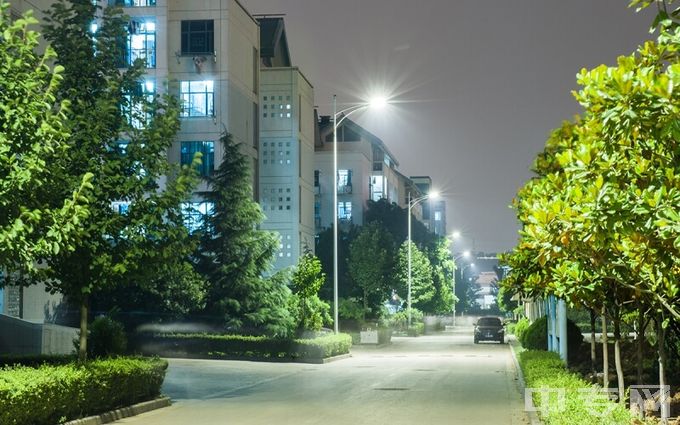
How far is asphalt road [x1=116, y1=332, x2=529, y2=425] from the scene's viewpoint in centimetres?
1928

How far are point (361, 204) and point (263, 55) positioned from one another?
36.5 metres

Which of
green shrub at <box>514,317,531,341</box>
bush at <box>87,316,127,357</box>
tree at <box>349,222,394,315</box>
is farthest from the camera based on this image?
tree at <box>349,222,394,315</box>

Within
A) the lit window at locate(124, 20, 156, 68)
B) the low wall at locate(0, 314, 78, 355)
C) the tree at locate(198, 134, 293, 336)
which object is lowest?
the low wall at locate(0, 314, 78, 355)

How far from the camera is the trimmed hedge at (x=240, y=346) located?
4062 cm

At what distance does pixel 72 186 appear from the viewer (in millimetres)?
19078

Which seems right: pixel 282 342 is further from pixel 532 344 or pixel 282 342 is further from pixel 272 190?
pixel 272 190

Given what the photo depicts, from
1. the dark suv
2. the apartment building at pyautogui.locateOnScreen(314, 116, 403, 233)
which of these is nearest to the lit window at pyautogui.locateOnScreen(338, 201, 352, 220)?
the apartment building at pyautogui.locateOnScreen(314, 116, 403, 233)

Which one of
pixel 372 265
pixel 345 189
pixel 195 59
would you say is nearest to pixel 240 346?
pixel 195 59

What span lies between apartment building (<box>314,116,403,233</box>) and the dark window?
3935cm

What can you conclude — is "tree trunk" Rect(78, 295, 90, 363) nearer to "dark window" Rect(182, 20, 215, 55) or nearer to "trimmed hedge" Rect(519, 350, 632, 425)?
"trimmed hedge" Rect(519, 350, 632, 425)

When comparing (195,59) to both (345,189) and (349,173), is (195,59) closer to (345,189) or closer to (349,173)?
(345,189)

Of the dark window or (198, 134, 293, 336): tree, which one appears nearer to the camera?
(198, 134, 293, 336): tree

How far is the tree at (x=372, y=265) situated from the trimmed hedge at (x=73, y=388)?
191ft

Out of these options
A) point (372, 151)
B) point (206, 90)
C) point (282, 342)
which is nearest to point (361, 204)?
point (372, 151)
